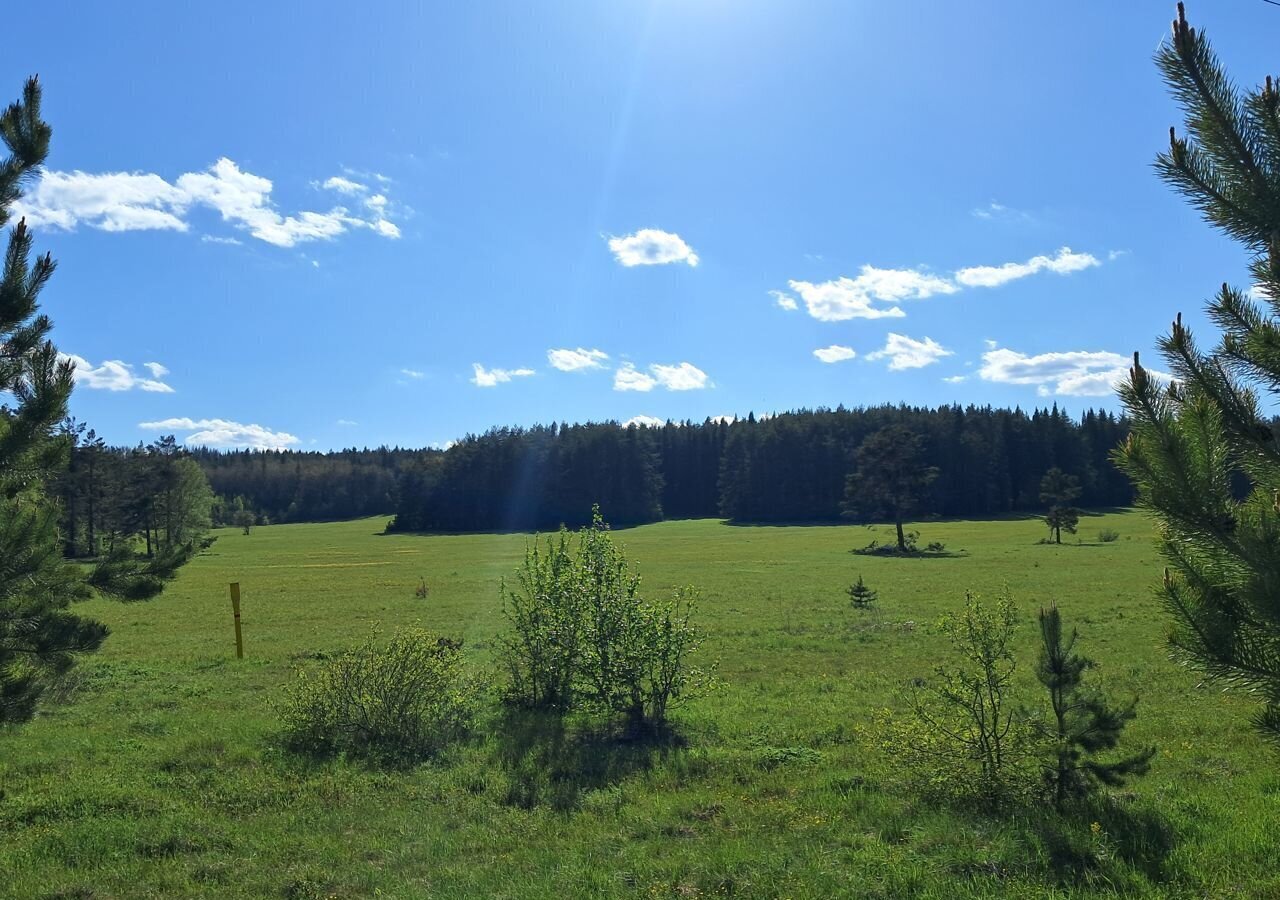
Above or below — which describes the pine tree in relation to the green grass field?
above

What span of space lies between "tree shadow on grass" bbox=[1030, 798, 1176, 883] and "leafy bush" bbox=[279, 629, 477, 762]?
6.91 m

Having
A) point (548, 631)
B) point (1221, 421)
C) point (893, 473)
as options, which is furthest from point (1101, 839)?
point (893, 473)

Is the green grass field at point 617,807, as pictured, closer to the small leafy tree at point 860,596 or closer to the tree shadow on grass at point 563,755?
the tree shadow on grass at point 563,755

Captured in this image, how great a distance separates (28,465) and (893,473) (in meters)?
61.4

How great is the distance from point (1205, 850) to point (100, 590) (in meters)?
8.89

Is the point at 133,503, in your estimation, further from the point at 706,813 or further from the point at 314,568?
the point at 706,813

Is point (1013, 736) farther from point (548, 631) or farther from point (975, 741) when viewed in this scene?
point (548, 631)

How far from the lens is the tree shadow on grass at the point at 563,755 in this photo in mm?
8555

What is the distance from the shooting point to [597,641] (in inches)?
437

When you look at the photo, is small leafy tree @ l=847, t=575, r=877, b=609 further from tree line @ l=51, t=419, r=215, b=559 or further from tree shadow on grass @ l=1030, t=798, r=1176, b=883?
tree line @ l=51, t=419, r=215, b=559

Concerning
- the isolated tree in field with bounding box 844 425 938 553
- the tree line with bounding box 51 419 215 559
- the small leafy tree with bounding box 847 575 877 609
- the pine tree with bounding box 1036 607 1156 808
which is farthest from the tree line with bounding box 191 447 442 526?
the pine tree with bounding box 1036 607 1156 808

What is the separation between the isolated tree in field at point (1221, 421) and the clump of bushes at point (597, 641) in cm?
766

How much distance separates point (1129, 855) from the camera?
20.2 feet

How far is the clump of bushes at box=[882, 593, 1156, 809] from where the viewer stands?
6859 millimetres
